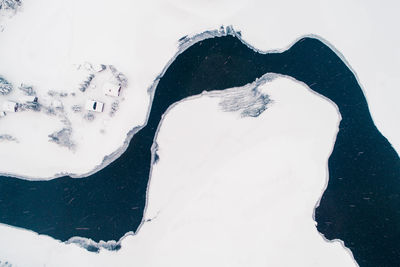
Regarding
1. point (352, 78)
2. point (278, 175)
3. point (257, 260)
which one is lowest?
point (257, 260)

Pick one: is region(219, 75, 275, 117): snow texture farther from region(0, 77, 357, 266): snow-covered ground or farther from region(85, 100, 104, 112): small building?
region(85, 100, 104, 112): small building

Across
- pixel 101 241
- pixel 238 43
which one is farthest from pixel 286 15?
pixel 101 241

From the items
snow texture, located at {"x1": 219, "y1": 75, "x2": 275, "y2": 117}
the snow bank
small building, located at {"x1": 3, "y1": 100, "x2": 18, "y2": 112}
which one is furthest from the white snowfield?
small building, located at {"x1": 3, "y1": 100, "x2": 18, "y2": 112}

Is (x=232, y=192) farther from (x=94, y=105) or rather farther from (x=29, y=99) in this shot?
(x=29, y=99)

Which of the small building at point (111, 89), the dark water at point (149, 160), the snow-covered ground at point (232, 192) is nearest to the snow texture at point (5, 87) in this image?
the dark water at point (149, 160)

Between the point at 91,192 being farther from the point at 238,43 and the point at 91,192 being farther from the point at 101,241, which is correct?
the point at 238,43

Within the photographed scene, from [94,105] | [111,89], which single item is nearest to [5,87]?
[94,105]
